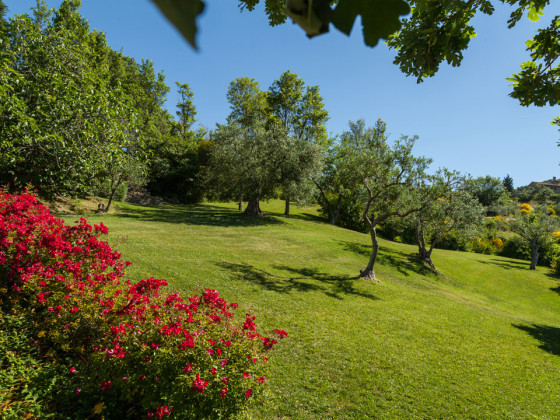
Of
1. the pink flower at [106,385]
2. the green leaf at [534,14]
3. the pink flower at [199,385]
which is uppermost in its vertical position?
the green leaf at [534,14]

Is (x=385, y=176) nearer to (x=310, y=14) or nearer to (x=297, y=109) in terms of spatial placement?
(x=310, y=14)

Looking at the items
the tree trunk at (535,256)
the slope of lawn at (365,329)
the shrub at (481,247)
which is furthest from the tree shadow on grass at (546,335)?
the shrub at (481,247)

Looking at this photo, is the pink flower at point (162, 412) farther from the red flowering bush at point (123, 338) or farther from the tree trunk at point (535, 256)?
the tree trunk at point (535, 256)

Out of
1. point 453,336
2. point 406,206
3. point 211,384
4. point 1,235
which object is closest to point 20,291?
point 1,235

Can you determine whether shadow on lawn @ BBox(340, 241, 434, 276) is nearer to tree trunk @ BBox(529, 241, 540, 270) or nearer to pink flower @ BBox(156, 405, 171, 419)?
tree trunk @ BBox(529, 241, 540, 270)

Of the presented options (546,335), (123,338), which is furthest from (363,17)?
(546,335)

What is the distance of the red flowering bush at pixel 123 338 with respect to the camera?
3.02 m

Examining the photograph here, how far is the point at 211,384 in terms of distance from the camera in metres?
2.97

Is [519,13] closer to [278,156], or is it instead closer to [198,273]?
[198,273]

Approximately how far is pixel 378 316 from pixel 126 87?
37772 millimetres

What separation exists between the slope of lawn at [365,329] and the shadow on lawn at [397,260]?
0.26m

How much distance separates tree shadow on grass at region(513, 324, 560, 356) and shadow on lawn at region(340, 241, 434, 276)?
5.88m

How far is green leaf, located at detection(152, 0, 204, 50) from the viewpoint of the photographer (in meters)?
0.25

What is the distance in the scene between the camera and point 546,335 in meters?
10.4
